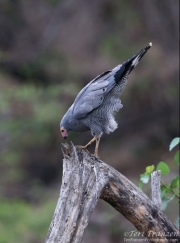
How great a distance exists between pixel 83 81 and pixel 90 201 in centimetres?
860

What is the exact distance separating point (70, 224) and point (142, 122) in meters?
9.24

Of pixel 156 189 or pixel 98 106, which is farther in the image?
pixel 98 106

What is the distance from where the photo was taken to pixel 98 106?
390 cm

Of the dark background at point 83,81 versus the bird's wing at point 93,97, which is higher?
the dark background at point 83,81

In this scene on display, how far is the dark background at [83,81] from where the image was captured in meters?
10.2

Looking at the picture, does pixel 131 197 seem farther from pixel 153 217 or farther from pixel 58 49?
pixel 58 49

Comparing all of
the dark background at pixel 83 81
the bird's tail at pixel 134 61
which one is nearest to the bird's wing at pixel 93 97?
the bird's tail at pixel 134 61

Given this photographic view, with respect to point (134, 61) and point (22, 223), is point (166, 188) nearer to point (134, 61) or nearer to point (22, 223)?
point (134, 61)

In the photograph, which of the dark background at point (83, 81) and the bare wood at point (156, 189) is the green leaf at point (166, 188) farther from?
the dark background at point (83, 81)

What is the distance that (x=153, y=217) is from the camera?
3.22 meters

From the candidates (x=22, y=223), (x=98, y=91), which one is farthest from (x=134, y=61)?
(x=22, y=223)

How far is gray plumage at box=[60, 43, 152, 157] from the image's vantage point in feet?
12.7

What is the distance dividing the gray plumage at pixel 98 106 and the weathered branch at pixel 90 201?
60 centimetres

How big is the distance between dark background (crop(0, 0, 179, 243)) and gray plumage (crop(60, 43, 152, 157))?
5.24 m
